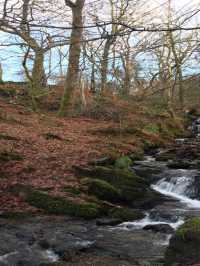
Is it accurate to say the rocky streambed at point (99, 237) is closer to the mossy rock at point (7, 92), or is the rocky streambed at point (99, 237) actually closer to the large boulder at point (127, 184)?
the large boulder at point (127, 184)

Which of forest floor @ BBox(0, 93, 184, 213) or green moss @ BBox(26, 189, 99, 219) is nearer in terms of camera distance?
green moss @ BBox(26, 189, 99, 219)

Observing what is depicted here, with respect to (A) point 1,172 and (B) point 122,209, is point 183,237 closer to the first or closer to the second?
(B) point 122,209

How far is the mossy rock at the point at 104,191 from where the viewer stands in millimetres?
11188

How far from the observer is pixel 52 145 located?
15.8 m

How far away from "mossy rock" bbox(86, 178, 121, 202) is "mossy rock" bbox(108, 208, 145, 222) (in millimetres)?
963

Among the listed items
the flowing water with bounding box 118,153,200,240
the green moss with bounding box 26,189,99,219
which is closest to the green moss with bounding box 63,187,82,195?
the green moss with bounding box 26,189,99,219

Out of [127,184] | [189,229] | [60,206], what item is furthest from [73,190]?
[189,229]

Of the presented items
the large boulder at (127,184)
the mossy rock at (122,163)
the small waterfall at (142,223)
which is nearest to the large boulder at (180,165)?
the mossy rock at (122,163)

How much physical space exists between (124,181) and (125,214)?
2.43 meters

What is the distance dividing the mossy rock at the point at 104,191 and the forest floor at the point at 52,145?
36cm

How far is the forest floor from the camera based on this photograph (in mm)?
11344

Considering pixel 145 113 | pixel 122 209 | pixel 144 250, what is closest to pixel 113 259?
pixel 144 250

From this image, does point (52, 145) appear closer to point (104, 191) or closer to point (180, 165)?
point (180, 165)

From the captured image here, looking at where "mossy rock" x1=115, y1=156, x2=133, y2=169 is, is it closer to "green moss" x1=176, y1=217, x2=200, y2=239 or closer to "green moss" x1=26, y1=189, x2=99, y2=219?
"green moss" x1=26, y1=189, x2=99, y2=219
